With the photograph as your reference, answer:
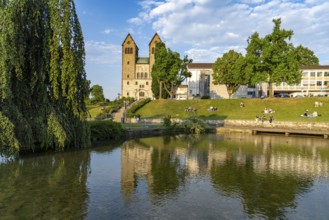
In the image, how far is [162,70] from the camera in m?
70.3

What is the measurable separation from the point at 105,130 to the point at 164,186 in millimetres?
17691

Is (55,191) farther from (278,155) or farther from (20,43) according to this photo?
(278,155)

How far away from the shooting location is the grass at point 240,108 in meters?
50.3

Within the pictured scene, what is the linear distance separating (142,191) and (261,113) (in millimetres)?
42164

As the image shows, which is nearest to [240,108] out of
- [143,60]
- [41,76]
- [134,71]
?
[41,76]

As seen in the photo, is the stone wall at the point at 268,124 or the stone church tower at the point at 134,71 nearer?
the stone wall at the point at 268,124

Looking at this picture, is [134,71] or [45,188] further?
[134,71]

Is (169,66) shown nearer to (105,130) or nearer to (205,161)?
(105,130)

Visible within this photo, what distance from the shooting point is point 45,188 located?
14469 mm

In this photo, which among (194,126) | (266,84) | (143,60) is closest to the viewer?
(194,126)

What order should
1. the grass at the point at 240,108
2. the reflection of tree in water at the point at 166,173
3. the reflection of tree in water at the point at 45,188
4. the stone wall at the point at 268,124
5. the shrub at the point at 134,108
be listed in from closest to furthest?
the reflection of tree in water at the point at 45,188 → the reflection of tree in water at the point at 166,173 → the stone wall at the point at 268,124 → the grass at the point at 240,108 → the shrub at the point at 134,108

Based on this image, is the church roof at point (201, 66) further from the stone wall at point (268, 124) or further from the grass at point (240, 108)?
the stone wall at point (268, 124)

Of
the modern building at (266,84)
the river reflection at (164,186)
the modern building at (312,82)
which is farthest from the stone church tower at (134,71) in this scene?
the river reflection at (164,186)

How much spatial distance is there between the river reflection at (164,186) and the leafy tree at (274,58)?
35051 millimetres
